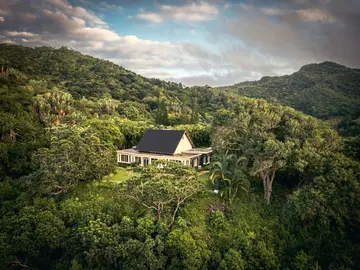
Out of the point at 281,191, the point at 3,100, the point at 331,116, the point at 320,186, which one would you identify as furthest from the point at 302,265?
the point at 331,116

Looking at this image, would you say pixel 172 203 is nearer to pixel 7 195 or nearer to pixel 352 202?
pixel 352 202

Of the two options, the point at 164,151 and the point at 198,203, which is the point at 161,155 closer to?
the point at 164,151

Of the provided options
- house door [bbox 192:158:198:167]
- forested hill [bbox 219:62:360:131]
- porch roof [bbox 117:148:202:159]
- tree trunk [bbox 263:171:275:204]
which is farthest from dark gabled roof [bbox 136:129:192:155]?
forested hill [bbox 219:62:360:131]

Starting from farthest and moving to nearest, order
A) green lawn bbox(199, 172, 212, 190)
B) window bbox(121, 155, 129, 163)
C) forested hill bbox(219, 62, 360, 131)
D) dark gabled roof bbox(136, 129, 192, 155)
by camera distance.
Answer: forested hill bbox(219, 62, 360, 131) → window bbox(121, 155, 129, 163) → dark gabled roof bbox(136, 129, 192, 155) → green lawn bbox(199, 172, 212, 190)

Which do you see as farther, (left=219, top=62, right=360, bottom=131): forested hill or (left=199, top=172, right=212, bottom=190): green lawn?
(left=219, top=62, right=360, bottom=131): forested hill

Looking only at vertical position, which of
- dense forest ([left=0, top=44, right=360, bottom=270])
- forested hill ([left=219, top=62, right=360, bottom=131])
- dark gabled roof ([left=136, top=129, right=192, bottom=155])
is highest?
forested hill ([left=219, top=62, right=360, bottom=131])

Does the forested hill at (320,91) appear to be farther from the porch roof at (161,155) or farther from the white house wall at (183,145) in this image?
the porch roof at (161,155)

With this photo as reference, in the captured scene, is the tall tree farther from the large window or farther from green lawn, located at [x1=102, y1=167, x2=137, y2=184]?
the large window
